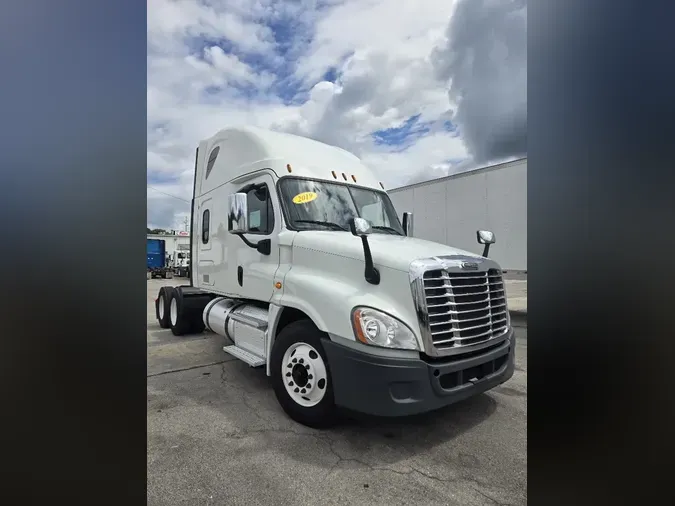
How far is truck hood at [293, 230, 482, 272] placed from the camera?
9.79 ft

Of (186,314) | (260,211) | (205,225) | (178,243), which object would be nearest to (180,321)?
(186,314)

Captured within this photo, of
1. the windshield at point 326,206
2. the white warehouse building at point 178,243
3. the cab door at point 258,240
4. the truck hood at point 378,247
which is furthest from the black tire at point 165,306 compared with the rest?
the white warehouse building at point 178,243

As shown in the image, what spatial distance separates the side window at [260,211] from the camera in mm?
4053

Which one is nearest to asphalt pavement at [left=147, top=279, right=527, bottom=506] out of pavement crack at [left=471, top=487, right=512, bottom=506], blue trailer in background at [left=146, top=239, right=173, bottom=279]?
pavement crack at [left=471, top=487, right=512, bottom=506]

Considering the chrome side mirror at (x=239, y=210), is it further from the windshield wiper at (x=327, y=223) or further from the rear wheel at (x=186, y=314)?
the rear wheel at (x=186, y=314)

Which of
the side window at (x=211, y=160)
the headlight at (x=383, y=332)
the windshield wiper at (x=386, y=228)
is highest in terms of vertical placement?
the side window at (x=211, y=160)

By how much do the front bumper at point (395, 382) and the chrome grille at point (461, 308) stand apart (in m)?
0.19

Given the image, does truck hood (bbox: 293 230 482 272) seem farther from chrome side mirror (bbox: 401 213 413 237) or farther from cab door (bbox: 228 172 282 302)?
chrome side mirror (bbox: 401 213 413 237)

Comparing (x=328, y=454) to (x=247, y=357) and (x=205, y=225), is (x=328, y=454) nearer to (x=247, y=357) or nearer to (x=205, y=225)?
(x=247, y=357)

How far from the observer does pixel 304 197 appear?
3953 mm
